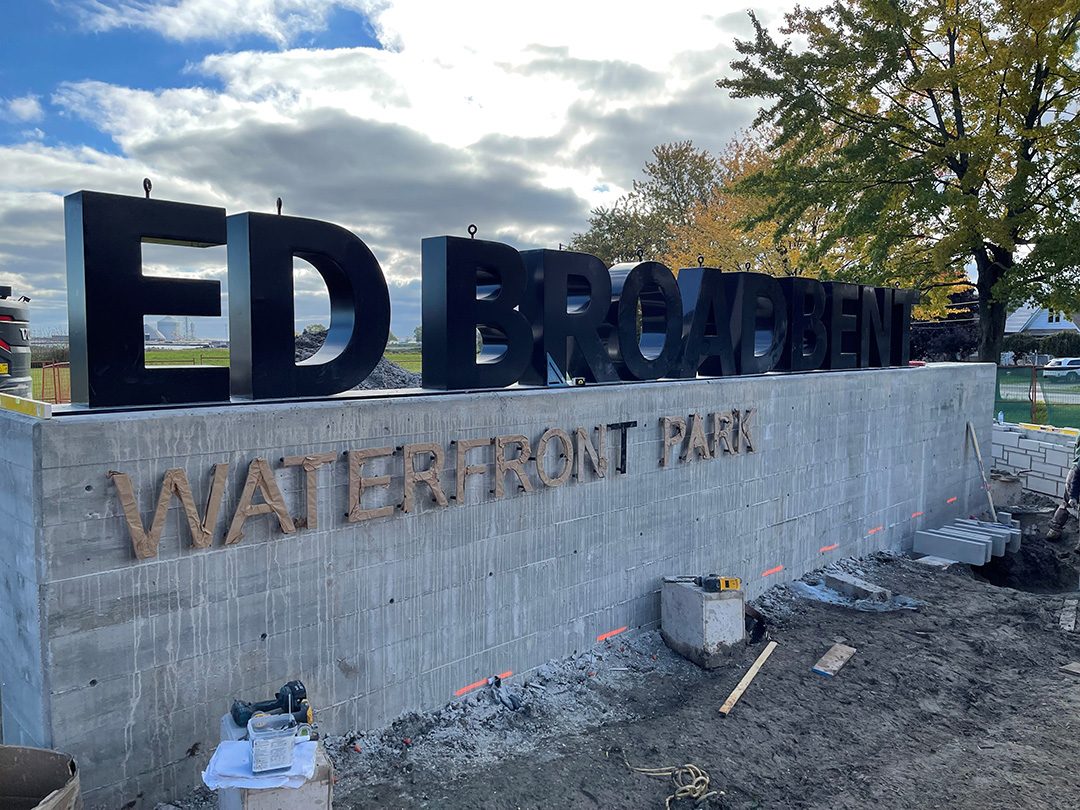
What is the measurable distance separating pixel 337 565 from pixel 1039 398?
22.3 m

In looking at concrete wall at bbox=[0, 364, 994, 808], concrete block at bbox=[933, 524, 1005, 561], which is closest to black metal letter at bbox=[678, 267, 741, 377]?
concrete wall at bbox=[0, 364, 994, 808]

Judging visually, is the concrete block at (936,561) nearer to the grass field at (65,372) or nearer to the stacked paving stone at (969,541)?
the stacked paving stone at (969,541)

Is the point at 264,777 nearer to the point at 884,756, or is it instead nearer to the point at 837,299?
the point at 884,756

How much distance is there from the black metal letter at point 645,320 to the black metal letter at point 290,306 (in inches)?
122

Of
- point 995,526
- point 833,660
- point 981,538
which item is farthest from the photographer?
point 995,526

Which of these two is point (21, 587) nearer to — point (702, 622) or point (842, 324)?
point (702, 622)

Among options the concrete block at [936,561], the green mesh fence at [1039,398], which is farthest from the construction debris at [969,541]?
the green mesh fence at [1039,398]

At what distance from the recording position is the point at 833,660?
7926mm

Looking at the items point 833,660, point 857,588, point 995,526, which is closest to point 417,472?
point 833,660

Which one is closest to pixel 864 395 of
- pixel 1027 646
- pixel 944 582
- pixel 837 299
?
pixel 837 299

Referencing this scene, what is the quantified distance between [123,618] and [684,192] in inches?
1308

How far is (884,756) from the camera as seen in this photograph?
6.22 meters

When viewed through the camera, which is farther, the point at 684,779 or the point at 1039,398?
the point at 1039,398

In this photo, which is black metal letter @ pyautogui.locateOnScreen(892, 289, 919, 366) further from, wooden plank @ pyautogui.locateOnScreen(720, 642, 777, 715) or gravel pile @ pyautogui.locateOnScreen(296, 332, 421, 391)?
gravel pile @ pyautogui.locateOnScreen(296, 332, 421, 391)
